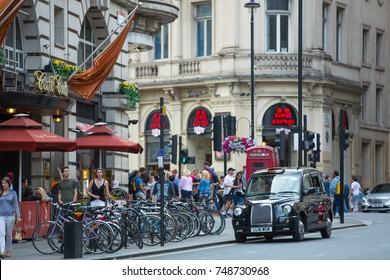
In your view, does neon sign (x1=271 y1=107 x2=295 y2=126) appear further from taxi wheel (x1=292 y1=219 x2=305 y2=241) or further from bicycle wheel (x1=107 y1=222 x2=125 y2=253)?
bicycle wheel (x1=107 y1=222 x2=125 y2=253)

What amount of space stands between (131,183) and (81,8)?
686cm

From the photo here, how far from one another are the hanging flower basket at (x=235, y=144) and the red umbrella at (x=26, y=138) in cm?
2255

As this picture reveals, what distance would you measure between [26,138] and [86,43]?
9892 mm

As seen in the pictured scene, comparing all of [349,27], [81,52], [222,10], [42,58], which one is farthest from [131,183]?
[349,27]

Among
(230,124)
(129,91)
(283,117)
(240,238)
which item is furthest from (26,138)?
(283,117)

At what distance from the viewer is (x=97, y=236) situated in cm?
2675

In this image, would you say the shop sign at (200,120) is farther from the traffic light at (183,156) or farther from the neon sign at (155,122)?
the traffic light at (183,156)

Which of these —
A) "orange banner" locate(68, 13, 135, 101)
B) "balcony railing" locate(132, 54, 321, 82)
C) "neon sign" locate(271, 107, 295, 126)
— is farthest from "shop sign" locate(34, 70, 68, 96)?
"neon sign" locate(271, 107, 295, 126)

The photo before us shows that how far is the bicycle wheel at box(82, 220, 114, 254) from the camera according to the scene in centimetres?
2672

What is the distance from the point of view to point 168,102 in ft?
211

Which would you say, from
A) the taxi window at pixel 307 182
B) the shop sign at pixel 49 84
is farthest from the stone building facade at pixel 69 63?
the taxi window at pixel 307 182

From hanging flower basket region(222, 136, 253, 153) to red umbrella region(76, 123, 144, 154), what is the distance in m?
18.2

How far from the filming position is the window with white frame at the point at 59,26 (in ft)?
116

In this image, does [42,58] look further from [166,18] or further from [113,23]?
[166,18]
